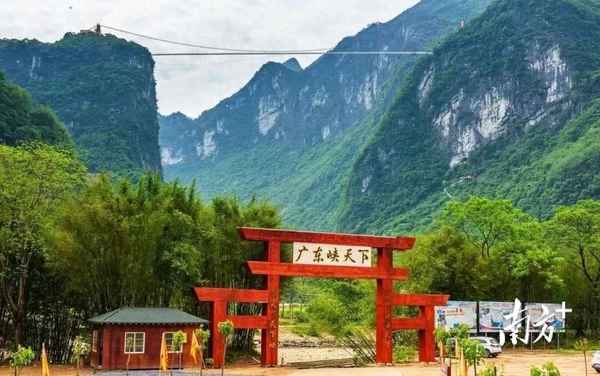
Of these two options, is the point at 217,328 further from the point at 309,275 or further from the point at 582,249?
the point at 582,249

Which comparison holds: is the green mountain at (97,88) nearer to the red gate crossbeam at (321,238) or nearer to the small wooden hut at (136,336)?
the red gate crossbeam at (321,238)

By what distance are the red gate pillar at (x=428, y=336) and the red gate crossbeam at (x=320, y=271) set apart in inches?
59.5

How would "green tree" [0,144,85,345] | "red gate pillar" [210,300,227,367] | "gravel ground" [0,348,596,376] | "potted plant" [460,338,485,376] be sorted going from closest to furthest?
"potted plant" [460,338,485,376] < "gravel ground" [0,348,596,376] < "red gate pillar" [210,300,227,367] < "green tree" [0,144,85,345]

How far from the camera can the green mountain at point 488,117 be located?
366 ft

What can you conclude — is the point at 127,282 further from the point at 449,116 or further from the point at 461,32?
the point at 461,32

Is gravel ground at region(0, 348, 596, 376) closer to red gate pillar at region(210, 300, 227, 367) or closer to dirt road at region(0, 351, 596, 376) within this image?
dirt road at region(0, 351, 596, 376)

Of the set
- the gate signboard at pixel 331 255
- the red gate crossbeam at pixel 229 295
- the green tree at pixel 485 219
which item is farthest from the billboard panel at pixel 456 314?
the red gate crossbeam at pixel 229 295

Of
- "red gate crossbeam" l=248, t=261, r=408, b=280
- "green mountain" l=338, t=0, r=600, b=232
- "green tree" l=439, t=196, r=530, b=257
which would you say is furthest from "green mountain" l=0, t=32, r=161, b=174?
"red gate crossbeam" l=248, t=261, r=408, b=280

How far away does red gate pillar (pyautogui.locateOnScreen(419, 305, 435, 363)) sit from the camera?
22812 millimetres

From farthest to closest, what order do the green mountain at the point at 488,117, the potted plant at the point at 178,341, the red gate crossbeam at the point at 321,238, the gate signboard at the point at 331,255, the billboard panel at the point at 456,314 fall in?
the green mountain at the point at 488,117
the billboard panel at the point at 456,314
the gate signboard at the point at 331,255
the red gate crossbeam at the point at 321,238
the potted plant at the point at 178,341

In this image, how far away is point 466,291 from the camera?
28.5 m

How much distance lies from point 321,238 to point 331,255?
2.03 ft

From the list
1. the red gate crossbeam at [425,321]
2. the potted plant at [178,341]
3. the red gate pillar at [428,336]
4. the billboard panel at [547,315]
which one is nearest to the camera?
the potted plant at [178,341]

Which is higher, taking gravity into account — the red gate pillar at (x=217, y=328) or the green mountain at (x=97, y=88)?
the green mountain at (x=97, y=88)
